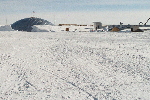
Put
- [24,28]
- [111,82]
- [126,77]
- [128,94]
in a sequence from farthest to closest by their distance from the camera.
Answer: [24,28]
[126,77]
[111,82]
[128,94]

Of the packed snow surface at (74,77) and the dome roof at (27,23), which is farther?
the dome roof at (27,23)

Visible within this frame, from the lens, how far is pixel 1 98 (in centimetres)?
423

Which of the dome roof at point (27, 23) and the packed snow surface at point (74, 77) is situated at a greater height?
the dome roof at point (27, 23)

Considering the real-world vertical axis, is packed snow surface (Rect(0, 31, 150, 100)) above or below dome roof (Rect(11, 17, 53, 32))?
below

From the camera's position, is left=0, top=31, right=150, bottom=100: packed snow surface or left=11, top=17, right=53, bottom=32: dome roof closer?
left=0, top=31, right=150, bottom=100: packed snow surface

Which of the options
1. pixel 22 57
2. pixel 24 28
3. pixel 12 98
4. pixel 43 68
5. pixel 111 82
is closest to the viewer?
pixel 12 98

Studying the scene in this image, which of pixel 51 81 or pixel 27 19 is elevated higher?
pixel 27 19

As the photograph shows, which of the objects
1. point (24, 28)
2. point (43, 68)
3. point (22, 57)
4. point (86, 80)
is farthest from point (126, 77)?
point (24, 28)

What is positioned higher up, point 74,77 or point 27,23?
point 27,23

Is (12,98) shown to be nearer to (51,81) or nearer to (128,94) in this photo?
(51,81)

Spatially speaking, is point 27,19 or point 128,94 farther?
point 27,19

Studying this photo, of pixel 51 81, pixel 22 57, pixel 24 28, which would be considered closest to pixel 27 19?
pixel 24 28

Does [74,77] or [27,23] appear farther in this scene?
[27,23]

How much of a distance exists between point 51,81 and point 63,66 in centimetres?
167
